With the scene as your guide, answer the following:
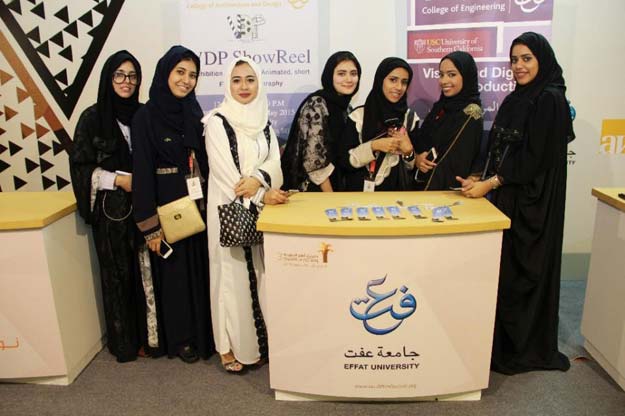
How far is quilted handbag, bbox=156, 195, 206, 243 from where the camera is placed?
2447mm

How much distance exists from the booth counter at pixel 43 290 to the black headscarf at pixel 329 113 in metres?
1.10

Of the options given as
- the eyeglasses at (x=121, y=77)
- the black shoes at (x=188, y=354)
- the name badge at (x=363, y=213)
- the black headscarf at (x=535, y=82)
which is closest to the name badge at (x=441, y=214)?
the name badge at (x=363, y=213)

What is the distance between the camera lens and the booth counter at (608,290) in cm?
241

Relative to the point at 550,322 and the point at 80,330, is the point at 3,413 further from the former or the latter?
the point at 550,322

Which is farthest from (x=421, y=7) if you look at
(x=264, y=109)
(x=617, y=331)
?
(x=617, y=331)

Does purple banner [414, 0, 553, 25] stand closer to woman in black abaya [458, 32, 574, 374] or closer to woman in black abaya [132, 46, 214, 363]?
woman in black abaya [458, 32, 574, 374]

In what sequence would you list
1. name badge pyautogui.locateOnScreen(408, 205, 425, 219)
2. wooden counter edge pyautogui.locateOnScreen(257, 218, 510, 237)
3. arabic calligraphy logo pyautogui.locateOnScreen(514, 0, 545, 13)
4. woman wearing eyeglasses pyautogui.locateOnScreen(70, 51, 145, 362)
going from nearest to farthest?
wooden counter edge pyautogui.locateOnScreen(257, 218, 510, 237)
name badge pyautogui.locateOnScreen(408, 205, 425, 219)
woman wearing eyeglasses pyautogui.locateOnScreen(70, 51, 145, 362)
arabic calligraphy logo pyautogui.locateOnScreen(514, 0, 545, 13)

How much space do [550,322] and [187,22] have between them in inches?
103

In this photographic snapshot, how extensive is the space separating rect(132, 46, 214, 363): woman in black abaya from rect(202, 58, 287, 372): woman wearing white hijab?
0.13 metres

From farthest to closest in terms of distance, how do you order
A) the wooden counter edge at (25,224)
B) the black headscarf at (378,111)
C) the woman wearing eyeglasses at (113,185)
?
the black headscarf at (378,111) → the woman wearing eyeglasses at (113,185) → the wooden counter edge at (25,224)

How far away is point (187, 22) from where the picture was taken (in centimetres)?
315

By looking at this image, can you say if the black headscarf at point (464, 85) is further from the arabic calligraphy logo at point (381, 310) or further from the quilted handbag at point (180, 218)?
the quilted handbag at point (180, 218)

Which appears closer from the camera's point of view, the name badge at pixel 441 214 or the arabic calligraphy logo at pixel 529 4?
the name badge at pixel 441 214

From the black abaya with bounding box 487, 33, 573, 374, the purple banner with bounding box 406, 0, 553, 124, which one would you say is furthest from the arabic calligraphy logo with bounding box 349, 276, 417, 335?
the purple banner with bounding box 406, 0, 553, 124
